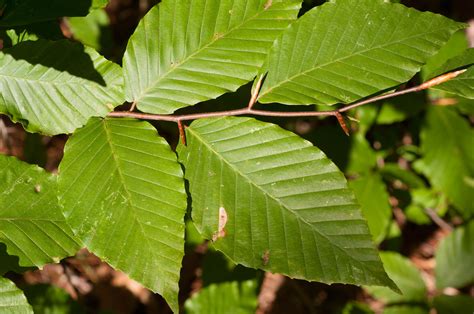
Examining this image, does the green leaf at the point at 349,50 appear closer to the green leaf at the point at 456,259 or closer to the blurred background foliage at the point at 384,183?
the blurred background foliage at the point at 384,183

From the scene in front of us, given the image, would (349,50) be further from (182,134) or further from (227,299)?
(227,299)

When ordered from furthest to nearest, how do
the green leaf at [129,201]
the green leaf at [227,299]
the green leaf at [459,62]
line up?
the green leaf at [227,299] → the green leaf at [459,62] → the green leaf at [129,201]

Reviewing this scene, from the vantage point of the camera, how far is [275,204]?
114 cm

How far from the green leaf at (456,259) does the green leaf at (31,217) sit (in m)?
1.92

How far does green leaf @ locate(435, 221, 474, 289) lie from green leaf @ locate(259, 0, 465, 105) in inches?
63.7

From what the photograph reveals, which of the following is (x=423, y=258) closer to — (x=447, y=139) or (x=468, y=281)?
(x=468, y=281)

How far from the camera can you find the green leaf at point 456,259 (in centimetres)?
247

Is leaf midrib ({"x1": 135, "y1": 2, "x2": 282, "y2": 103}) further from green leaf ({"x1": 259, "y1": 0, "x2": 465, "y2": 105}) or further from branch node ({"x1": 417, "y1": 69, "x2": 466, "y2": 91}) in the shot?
branch node ({"x1": 417, "y1": 69, "x2": 466, "y2": 91})

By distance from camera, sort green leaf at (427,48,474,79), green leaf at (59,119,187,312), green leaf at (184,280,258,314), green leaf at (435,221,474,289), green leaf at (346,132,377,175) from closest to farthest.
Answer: green leaf at (59,119,187,312), green leaf at (427,48,474,79), green leaf at (184,280,258,314), green leaf at (346,132,377,175), green leaf at (435,221,474,289)

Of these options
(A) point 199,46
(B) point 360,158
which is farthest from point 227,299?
(A) point 199,46

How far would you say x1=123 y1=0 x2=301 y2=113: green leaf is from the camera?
1.19 metres

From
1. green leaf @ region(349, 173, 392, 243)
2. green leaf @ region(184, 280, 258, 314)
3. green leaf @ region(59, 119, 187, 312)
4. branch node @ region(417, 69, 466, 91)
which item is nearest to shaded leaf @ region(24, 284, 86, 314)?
green leaf @ region(184, 280, 258, 314)

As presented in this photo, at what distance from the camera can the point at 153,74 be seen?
125 cm

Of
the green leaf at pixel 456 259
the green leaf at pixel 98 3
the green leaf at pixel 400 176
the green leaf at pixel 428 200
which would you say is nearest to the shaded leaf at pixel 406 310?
the green leaf at pixel 456 259
